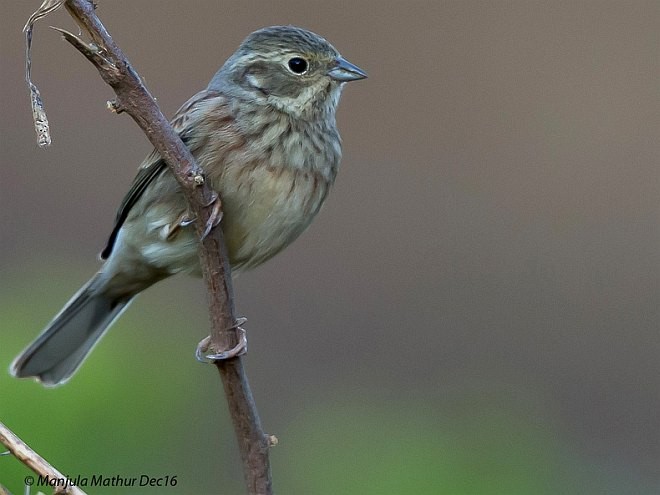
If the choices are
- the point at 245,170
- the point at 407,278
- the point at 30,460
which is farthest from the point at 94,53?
the point at 407,278

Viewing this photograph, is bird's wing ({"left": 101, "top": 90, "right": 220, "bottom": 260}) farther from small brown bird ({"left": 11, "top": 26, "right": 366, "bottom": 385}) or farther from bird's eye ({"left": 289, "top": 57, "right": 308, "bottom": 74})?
bird's eye ({"left": 289, "top": 57, "right": 308, "bottom": 74})

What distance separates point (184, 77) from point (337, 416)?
4.06 meters

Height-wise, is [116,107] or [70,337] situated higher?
[116,107]

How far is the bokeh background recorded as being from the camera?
17.9 feet

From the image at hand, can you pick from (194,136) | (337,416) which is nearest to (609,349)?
(337,416)

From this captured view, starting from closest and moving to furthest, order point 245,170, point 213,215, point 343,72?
1. point 213,215
2. point 245,170
3. point 343,72

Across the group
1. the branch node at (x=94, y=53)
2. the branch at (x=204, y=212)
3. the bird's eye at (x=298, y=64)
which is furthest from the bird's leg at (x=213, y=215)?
the bird's eye at (x=298, y=64)

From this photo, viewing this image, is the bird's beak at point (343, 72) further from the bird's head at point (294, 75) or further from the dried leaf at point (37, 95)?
the dried leaf at point (37, 95)

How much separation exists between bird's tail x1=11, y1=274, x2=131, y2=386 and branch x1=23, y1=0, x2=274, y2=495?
1354 millimetres

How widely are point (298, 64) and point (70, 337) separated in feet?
4.41

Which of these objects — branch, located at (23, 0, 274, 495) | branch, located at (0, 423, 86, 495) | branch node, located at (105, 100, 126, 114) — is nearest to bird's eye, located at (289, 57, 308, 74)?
branch, located at (23, 0, 274, 495)

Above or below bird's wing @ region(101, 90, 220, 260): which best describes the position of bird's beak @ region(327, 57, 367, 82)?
above

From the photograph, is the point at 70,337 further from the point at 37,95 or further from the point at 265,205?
the point at 37,95

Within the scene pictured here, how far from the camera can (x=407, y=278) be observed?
9055 millimetres
